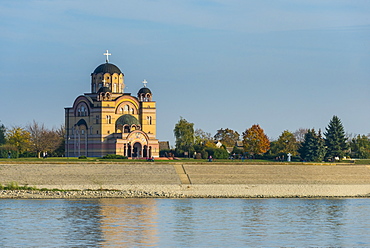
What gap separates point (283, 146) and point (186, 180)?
47339mm

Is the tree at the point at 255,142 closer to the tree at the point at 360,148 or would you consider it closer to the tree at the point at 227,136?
the tree at the point at 360,148

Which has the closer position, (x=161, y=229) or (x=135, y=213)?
(x=161, y=229)

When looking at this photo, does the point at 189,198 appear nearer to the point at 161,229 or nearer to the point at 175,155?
the point at 161,229

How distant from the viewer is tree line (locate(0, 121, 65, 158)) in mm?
97500

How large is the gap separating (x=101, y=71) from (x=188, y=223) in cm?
6485

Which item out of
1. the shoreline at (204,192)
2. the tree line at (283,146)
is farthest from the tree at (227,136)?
the shoreline at (204,192)

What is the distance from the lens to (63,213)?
150 feet

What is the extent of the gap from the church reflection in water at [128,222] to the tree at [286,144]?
61.8 m

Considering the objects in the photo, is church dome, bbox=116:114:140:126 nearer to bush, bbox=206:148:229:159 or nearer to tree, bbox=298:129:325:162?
bush, bbox=206:148:229:159

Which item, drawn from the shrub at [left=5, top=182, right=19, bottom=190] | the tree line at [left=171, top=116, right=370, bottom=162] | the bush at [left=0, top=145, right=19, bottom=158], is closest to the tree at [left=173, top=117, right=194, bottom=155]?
the tree line at [left=171, top=116, right=370, bottom=162]

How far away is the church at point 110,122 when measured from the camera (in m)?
98.6

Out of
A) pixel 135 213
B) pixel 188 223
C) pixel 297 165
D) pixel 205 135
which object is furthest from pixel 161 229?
pixel 205 135

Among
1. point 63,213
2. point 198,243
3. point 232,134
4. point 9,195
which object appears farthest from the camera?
point 232,134

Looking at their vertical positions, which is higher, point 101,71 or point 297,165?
point 101,71
